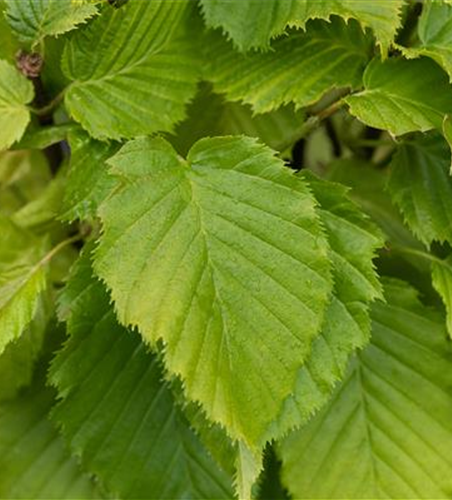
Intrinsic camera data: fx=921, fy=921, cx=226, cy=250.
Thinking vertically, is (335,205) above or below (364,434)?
above

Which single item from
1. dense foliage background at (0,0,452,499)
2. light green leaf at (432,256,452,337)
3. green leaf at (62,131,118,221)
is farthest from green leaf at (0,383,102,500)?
light green leaf at (432,256,452,337)

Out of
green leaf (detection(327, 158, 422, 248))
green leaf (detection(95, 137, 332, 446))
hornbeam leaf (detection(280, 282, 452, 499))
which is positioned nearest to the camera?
green leaf (detection(95, 137, 332, 446))

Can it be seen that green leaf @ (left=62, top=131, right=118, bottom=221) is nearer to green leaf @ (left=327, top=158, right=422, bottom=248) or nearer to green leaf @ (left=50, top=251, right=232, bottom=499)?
green leaf @ (left=50, top=251, right=232, bottom=499)

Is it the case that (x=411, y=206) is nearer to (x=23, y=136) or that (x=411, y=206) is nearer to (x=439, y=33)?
(x=439, y=33)

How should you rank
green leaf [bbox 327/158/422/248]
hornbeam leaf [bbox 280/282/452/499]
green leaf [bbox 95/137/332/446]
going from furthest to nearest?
green leaf [bbox 327/158/422/248]
hornbeam leaf [bbox 280/282/452/499]
green leaf [bbox 95/137/332/446]

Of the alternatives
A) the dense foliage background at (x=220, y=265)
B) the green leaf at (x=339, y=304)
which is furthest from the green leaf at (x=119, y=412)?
the green leaf at (x=339, y=304)

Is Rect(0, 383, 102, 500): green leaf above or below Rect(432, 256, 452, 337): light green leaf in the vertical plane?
above

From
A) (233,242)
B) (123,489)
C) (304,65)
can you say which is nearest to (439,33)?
(304,65)

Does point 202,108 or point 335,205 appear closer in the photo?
point 335,205
